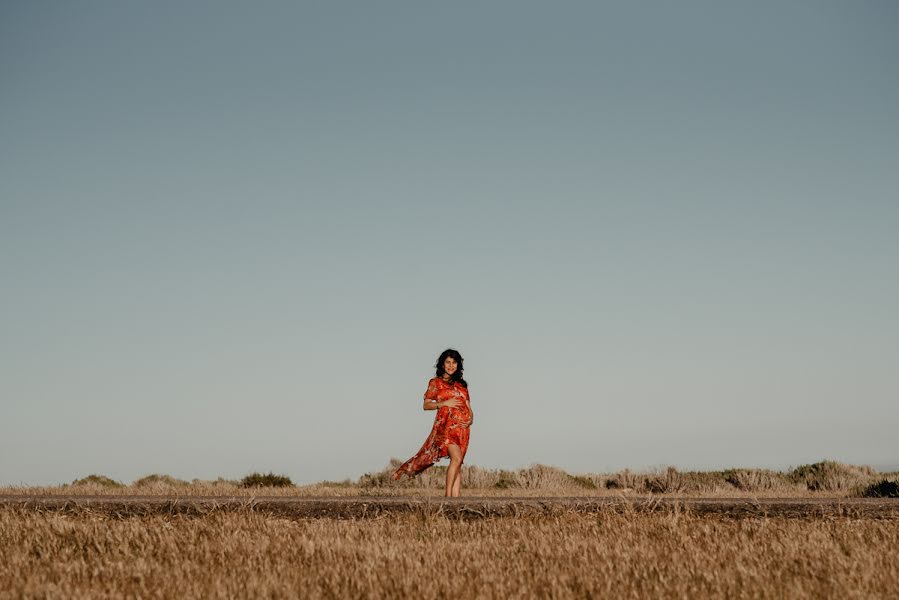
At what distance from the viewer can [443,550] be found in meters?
5.29

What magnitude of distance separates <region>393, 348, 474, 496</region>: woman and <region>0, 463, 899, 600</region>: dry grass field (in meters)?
3.35

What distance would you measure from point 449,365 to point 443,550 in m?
5.80

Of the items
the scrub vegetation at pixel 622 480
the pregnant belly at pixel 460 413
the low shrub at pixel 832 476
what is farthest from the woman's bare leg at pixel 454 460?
the low shrub at pixel 832 476

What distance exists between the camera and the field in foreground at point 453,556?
436 cm

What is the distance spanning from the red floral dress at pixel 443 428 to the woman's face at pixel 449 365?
135 millimetres

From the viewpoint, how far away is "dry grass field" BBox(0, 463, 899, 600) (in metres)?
4.37

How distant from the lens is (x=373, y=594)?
4195mm

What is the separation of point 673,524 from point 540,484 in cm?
1316

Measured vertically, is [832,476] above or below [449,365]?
below

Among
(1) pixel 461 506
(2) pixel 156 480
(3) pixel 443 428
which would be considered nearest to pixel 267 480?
(2) pixel 156 480

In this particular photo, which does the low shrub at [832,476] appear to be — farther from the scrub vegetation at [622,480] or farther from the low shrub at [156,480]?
the low shrub at [156,480]

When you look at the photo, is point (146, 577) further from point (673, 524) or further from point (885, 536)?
point (885, 536)

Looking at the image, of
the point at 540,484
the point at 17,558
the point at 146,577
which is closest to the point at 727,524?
the point at 146,577

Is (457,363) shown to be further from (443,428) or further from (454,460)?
(454,460)
